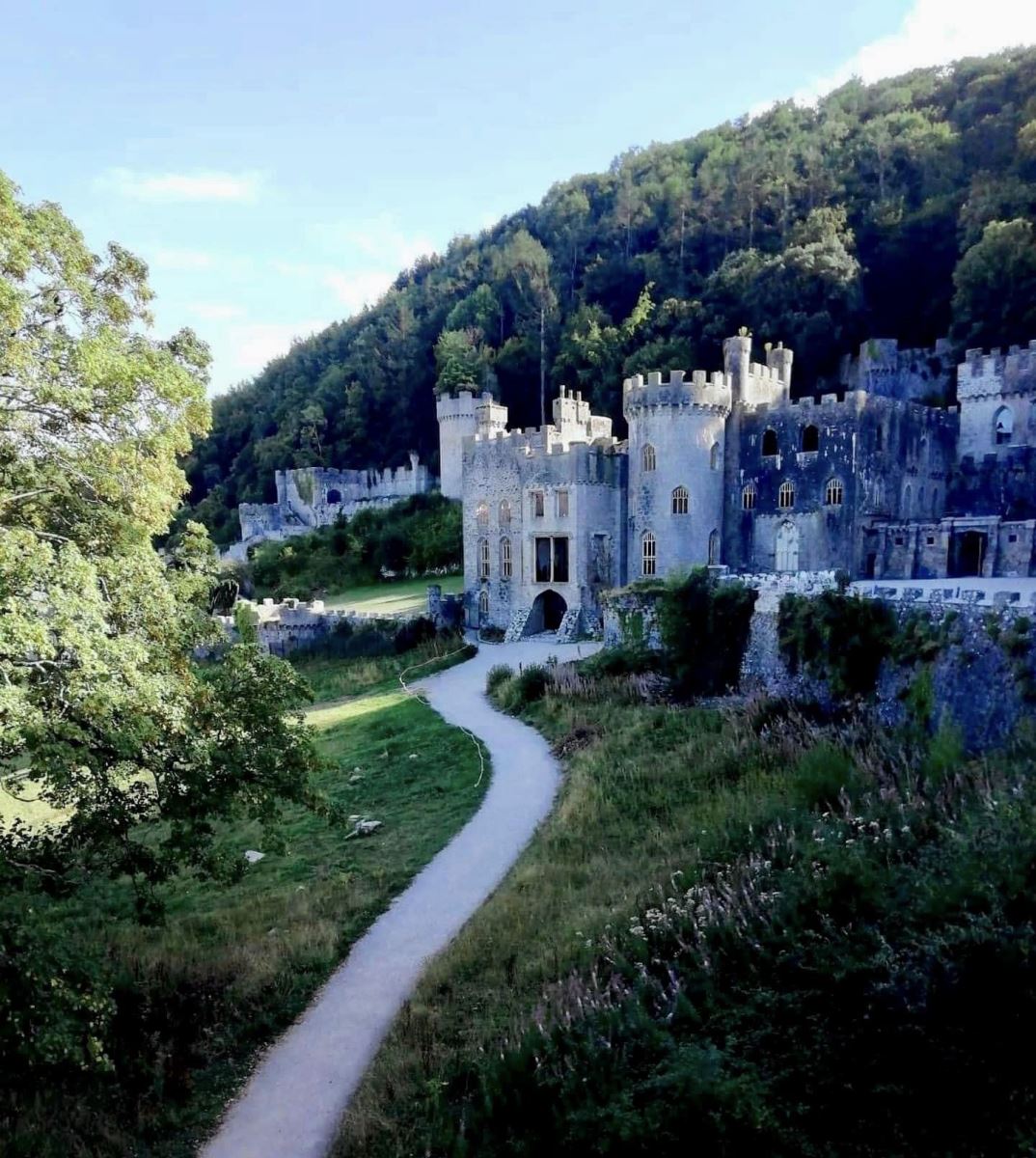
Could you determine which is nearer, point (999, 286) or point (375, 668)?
point (375, 668)

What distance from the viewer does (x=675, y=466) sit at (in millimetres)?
32688

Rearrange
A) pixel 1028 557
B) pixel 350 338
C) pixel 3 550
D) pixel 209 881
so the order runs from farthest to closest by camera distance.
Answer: pixel 350 338
pixel 1028 557
pixel 209 881
pixel 3 550

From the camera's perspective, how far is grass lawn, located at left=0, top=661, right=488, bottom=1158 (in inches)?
308

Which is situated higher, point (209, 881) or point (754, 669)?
point (754, 669)

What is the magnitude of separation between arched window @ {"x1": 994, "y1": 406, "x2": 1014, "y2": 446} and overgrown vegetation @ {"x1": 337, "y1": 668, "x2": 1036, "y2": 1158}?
Result: 83.5 ft

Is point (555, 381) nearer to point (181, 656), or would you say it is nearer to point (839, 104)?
point (839, 104)

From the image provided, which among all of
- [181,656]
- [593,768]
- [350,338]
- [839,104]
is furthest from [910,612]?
[350,338]

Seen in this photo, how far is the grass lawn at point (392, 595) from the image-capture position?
138 feet

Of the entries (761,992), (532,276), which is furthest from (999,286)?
(761,992)

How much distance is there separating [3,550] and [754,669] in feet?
56.8

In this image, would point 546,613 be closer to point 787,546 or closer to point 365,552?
point 787,546

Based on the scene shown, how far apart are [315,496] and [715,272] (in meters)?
35.8

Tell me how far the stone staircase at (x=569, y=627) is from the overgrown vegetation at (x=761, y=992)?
66.7 ft

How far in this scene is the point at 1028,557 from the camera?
28.0m
